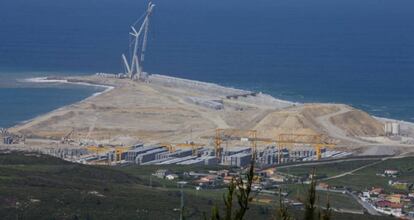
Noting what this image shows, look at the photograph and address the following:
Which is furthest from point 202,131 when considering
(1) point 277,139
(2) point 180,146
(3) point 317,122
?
(3) point 317,122

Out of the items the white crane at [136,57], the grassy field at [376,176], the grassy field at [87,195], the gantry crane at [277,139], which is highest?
the white crane at [136,57]

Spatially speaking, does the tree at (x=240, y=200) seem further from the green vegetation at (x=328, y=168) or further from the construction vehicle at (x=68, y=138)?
the construction vehicle at (x=68, y=138)

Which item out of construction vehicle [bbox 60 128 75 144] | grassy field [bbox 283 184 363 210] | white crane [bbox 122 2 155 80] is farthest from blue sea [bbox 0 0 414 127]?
grassy field [bbox 283 184 363 210]

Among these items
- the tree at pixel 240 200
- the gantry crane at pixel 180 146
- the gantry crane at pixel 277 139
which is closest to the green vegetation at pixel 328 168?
the gantry crane at pixel 277 139

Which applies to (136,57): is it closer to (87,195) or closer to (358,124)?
(358,124)

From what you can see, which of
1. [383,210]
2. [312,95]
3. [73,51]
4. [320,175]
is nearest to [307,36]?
[73,51]

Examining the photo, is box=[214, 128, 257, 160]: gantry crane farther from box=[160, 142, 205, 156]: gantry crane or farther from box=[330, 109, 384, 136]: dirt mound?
box=[330, 109, 384, 136]: dirt mound
